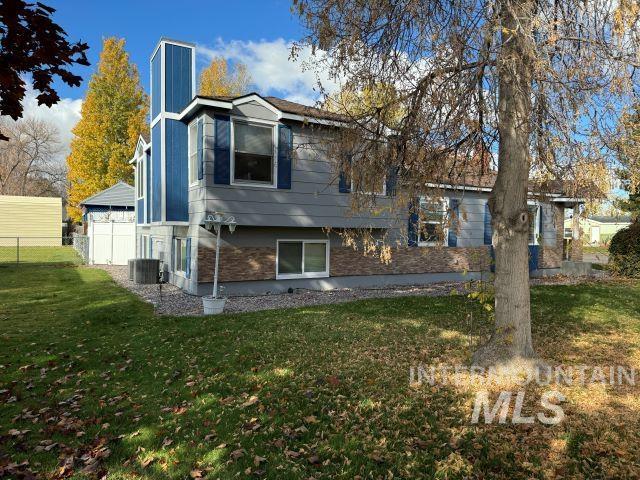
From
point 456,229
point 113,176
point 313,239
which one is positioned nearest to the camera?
point 456,229

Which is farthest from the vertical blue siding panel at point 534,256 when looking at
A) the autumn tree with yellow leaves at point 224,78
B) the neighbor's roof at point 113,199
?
the autumn tree with yellow leaves at point 224,78

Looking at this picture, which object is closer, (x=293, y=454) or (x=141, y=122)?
(x=293, y=454)

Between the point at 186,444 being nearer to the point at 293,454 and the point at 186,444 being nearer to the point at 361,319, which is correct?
the point at 293,454

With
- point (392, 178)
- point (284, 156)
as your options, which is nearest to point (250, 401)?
point (392, 178)

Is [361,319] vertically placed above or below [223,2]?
below

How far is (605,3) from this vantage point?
441cm

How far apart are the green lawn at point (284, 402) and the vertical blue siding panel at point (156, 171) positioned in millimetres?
4526

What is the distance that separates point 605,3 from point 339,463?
17.3ft

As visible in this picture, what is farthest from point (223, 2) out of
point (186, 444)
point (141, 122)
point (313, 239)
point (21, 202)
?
point (21, 202)

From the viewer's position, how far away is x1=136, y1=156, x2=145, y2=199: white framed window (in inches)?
608

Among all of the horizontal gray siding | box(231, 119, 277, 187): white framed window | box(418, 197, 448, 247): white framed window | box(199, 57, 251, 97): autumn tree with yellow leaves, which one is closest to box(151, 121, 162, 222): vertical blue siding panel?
the horizontal gray siding

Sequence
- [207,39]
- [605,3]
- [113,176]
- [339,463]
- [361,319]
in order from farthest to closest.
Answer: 1. [113,176]
2. [207,39]
3. [361,319]
4. [605,3]
5. [339,463]

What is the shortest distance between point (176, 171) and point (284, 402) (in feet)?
28.3

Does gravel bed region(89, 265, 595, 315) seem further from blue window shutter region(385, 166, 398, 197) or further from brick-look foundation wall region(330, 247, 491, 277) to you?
blue window shutter region(385, 166, 398, 197)
